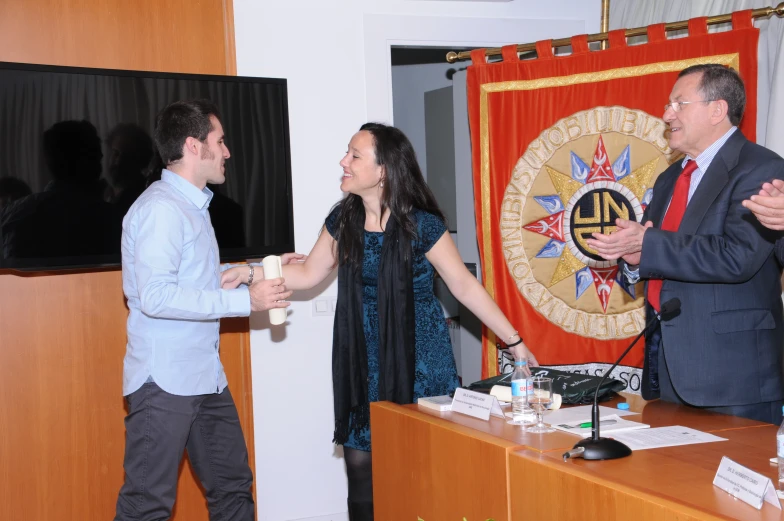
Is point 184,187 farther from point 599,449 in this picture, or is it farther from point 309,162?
point 599,449

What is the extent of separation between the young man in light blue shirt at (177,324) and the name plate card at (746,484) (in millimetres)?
1615

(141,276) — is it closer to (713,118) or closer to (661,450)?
(661,450)

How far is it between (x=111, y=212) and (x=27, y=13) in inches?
36.0

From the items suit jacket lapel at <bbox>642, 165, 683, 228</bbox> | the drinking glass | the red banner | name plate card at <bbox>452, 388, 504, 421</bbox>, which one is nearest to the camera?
the drinking glass

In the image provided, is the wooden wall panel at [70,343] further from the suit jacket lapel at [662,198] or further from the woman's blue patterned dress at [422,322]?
the suit jacket lapel at [662,198]

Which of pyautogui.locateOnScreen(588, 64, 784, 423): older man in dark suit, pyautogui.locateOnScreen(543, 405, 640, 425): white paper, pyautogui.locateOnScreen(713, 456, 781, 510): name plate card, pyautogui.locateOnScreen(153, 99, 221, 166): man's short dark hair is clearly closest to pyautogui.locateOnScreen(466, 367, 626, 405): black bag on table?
pyautogui.locateOnScreen(543, 405, 640, 425): white paper

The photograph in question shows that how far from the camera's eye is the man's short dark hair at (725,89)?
110 inches

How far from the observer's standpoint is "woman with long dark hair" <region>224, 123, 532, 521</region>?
2998 mm

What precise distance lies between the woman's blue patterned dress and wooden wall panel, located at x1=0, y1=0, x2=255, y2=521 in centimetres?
122

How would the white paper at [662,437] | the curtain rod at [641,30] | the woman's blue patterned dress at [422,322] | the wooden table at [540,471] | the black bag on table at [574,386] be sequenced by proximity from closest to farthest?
the wooden table at [540,471], the white paper at [662,437], the black bag on table at [574,386], the woman's blue patterned dress at [422,322], the curtain rod at [641,30]

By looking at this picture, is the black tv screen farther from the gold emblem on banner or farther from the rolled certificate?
the gold emblem on banner

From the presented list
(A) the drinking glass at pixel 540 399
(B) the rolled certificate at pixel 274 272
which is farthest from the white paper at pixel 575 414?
(B) the rolled certificate at pixel 274 272

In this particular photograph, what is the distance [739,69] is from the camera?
143 inches

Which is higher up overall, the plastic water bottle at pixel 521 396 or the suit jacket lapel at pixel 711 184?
the suit jacket lapel at pixel 711 184
